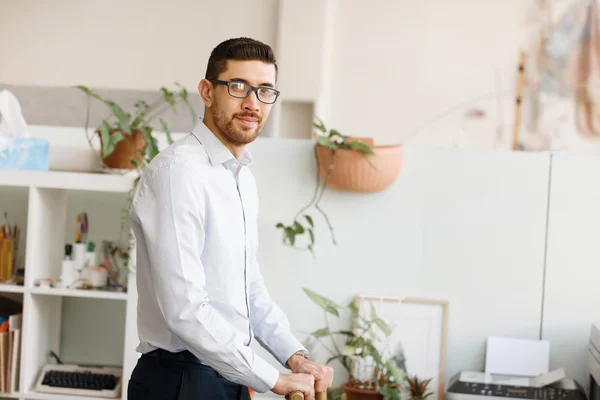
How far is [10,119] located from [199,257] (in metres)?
1.70

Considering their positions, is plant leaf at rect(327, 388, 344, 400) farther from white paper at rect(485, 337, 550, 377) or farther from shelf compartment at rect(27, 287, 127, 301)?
shelf compartment at rect(27, 287, 127, 301)

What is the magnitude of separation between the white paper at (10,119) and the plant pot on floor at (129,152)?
0.33 metres

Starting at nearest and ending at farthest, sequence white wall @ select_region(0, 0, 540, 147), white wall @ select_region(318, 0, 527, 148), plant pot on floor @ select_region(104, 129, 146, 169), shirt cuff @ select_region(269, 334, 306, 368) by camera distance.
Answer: shirt cuff @ select_region(269, 334, 306, 368)
plant pot on floor @ select_region(104, 129, 146, 169)
white wall @ select_region(0, 0, 540, 147)
white wall @ select_region(318, 0, 527, 148)

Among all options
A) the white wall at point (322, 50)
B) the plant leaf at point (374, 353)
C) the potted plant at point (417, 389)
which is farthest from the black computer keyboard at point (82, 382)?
the white wall at point (322, 50)

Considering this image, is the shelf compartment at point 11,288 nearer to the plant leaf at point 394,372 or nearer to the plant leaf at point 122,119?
the plant leaf at point 122,119

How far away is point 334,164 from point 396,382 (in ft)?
2.49

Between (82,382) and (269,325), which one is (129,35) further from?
(269,325)

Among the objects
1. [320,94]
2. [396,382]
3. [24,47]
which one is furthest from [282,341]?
[24,47]

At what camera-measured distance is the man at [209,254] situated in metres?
1.61

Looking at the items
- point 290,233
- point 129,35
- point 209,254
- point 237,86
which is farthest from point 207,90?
point 129,35

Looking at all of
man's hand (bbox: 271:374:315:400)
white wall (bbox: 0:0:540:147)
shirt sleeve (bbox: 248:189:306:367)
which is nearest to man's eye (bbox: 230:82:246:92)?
shirt sleeve (bbox: 248:189:306:367)

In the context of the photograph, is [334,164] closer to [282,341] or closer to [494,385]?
[494,385]

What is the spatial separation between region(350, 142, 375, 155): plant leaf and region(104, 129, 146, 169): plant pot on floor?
75 centimetres

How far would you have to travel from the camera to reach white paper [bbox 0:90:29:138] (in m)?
3.06
